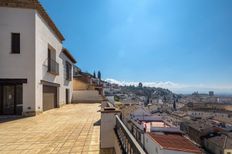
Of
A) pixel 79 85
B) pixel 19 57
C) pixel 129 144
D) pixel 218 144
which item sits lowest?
pixel 218 144

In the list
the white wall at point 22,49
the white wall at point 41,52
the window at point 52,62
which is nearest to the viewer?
the white wall at point 22,49

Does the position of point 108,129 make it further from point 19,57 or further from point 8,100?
point 8,100

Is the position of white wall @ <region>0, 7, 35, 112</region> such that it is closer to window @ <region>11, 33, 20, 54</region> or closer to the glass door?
window @ <region>11, 33, 20, 54</region>

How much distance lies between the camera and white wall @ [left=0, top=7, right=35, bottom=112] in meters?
11.1

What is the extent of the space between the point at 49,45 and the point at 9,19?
4.03m

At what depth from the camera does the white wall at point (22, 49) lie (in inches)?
436

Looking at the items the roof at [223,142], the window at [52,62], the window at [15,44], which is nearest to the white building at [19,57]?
the window at [15,44]

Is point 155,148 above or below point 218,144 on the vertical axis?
above

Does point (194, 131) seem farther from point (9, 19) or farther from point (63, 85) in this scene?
point (9, 19)

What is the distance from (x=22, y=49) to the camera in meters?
11.3

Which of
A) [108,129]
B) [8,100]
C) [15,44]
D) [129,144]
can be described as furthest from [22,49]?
[129,144]

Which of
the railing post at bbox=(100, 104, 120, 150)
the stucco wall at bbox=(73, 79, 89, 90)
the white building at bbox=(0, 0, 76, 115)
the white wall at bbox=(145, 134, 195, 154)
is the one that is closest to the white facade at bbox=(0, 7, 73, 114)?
the white building at bbox=(0, 0, 76, 115)

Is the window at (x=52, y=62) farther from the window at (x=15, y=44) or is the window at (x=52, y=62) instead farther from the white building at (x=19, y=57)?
the window at (x=15, y=44)

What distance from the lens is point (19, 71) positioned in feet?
36.8
